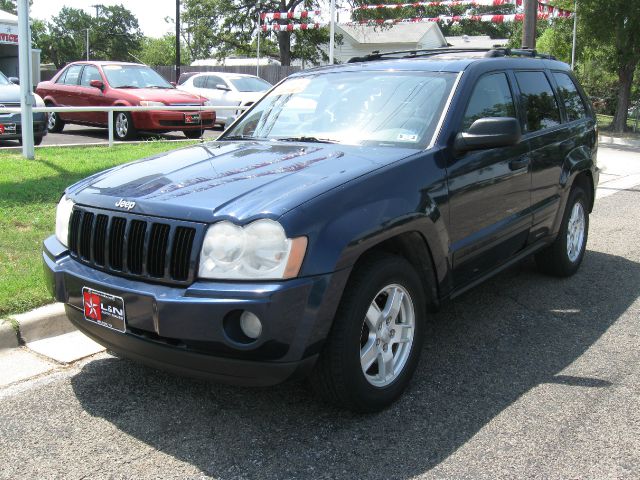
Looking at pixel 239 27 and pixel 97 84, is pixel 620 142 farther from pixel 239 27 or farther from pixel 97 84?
pixel 239 27

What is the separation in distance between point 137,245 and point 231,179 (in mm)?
572

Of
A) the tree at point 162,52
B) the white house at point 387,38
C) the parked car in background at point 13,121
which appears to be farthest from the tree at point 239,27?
the tree at point 162,52

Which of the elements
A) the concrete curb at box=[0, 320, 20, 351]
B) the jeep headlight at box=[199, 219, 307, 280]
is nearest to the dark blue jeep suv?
the jeep headlight at box=[199, 219, 307, 280]

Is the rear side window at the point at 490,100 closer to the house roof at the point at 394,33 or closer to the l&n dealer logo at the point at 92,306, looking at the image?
the l&n dealer logo at the point at 92,306

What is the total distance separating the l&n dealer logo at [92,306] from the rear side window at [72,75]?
12.8m

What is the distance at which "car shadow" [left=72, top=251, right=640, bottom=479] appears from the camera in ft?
10.2

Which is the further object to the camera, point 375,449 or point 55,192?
point 55,192

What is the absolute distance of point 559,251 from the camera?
5715mm

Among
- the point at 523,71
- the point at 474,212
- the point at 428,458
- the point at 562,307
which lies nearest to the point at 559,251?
the point at 562,307

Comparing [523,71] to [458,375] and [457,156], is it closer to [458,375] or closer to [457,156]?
[457,156]

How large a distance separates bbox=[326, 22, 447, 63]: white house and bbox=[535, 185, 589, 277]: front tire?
46080 millimetres

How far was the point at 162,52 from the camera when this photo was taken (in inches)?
3334

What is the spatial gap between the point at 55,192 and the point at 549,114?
16.2ft

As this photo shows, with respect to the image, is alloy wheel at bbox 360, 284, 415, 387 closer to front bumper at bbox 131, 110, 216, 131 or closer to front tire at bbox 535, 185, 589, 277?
front tire at bbox 535, 185, 589, 277
